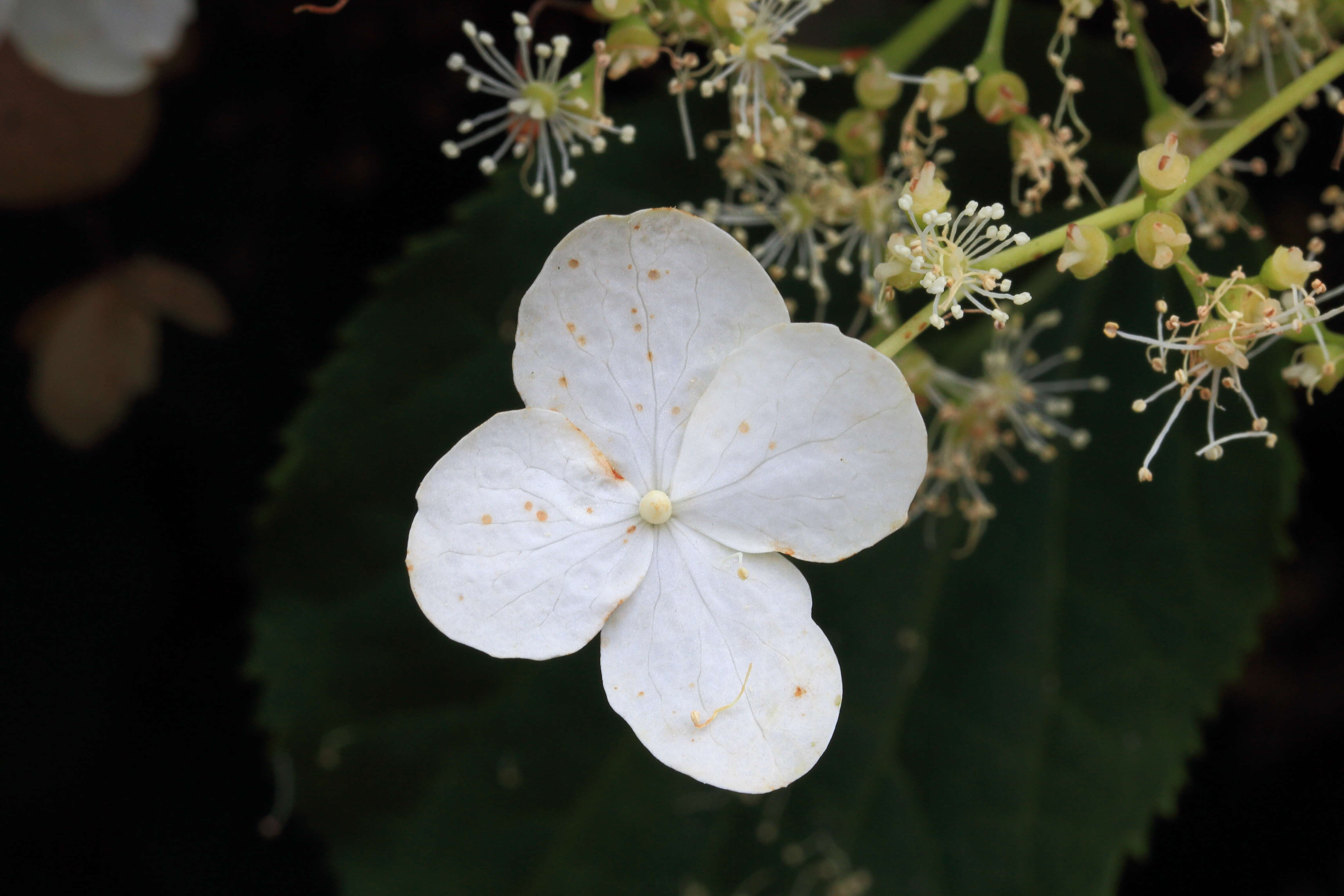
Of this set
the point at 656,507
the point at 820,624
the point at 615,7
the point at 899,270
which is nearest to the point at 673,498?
the point at 656,507

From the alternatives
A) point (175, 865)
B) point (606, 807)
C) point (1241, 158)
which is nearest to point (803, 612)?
point (606, 807)

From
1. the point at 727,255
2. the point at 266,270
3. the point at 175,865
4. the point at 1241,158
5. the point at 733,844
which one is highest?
the point at 727,255

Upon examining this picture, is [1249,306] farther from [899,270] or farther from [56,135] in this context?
[56,135]

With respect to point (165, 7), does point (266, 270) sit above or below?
below

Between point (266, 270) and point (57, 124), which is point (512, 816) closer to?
point (266, 270)

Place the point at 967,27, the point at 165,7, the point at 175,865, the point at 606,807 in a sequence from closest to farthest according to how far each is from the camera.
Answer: the point at 165,7
the point at 967,27
the point at 606,807
the point at 175,865

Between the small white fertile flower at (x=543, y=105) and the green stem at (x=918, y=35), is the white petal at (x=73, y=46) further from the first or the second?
the green stem at (x=918, y=35)
